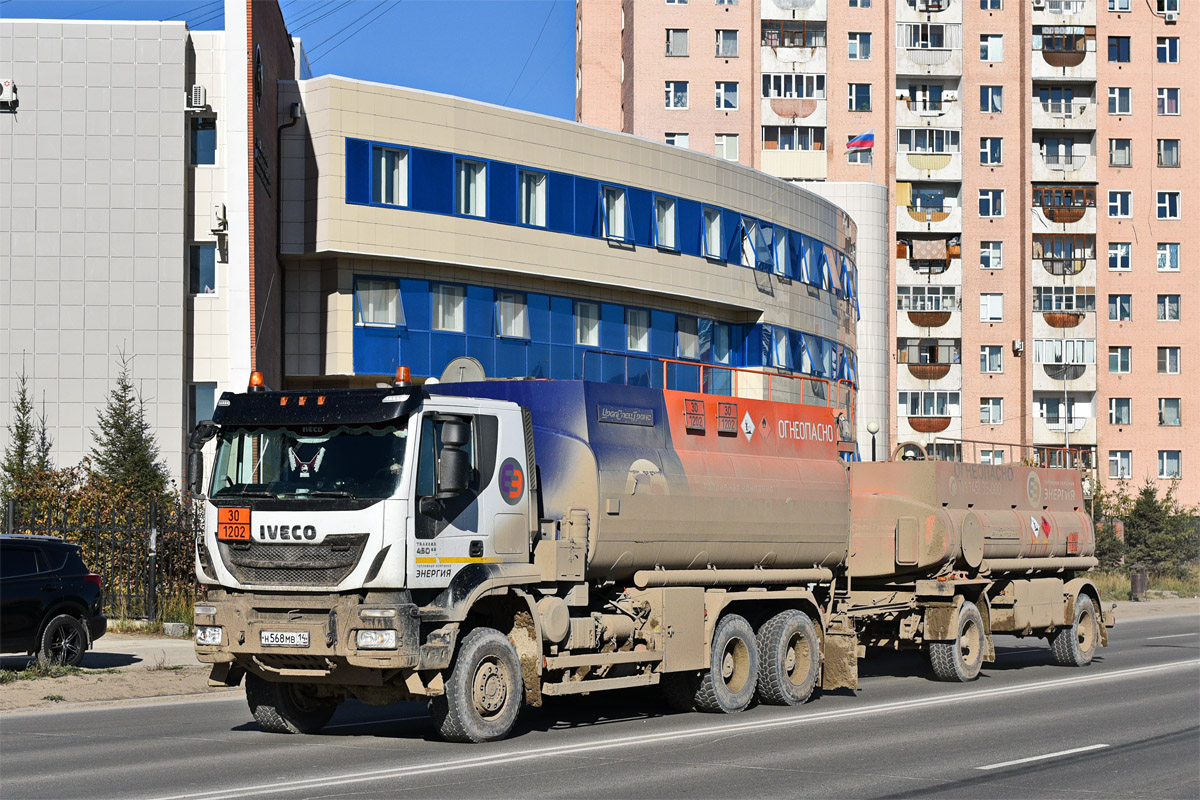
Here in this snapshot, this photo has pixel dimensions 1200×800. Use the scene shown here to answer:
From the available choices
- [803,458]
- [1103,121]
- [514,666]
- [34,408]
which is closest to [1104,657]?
[803,458]

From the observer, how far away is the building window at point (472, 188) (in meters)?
36.7

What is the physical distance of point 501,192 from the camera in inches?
1476

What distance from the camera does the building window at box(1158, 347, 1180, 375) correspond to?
3034 inches

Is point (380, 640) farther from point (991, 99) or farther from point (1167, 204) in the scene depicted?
point (1167, 204)

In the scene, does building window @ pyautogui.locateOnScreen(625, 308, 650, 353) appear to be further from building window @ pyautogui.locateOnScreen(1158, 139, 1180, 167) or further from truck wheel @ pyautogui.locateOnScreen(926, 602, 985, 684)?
building window @ pyautogui.locateOnScreen(1158, 139, 1180, 167)

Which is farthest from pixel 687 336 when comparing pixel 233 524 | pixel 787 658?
pixel 233 524

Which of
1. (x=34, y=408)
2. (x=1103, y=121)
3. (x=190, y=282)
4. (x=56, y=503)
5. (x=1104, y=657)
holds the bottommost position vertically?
(x=1104, y=657)

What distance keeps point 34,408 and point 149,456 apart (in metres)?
2.87

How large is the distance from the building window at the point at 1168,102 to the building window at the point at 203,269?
60.2 meters

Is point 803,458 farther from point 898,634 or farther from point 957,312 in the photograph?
point 957,312

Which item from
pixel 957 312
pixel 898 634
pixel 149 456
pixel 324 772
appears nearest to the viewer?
pixel 324 772

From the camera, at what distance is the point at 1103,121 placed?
7725cm

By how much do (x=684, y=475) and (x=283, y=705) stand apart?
455 centimetres

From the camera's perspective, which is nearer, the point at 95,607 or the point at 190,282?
the point at 95,607
